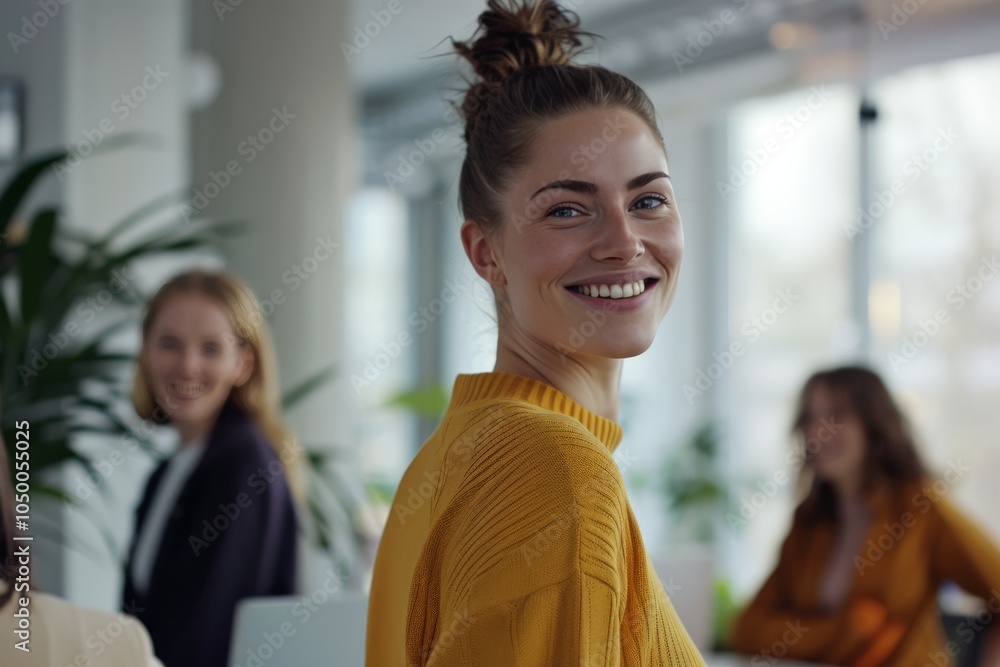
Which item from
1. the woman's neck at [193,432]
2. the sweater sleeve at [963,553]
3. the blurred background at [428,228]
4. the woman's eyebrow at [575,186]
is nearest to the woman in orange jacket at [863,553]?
the sweater sleeve at [963,553]

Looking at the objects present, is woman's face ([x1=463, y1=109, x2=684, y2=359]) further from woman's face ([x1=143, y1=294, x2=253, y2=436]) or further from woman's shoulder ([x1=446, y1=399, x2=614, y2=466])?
woman's face ([x1=143, y1=294, x2=253, y2=436])

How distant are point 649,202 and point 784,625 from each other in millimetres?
1996

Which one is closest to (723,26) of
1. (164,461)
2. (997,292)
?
(997,292)

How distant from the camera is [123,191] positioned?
3094 millimetres

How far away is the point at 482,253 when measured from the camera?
42.5 inches

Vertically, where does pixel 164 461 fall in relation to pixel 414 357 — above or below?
below

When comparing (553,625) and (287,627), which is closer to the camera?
(553,625)

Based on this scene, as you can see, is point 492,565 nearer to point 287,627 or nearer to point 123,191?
point 287,627

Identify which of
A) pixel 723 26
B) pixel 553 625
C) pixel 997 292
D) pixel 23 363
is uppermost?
pixel 723 26

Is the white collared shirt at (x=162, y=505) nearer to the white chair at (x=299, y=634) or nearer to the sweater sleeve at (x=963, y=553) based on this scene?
the white chair at (x=299, y=634)

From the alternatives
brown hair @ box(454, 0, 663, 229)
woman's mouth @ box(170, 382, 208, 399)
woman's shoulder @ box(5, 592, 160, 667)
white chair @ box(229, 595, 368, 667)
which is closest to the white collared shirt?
woman's mouth @ box(170, 382, 208, 399)

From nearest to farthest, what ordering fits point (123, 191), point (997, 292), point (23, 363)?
point (23, 363)
point (123, 191)
point (997, 292)

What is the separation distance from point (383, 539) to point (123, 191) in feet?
7.77

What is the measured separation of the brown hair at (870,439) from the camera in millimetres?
2678
